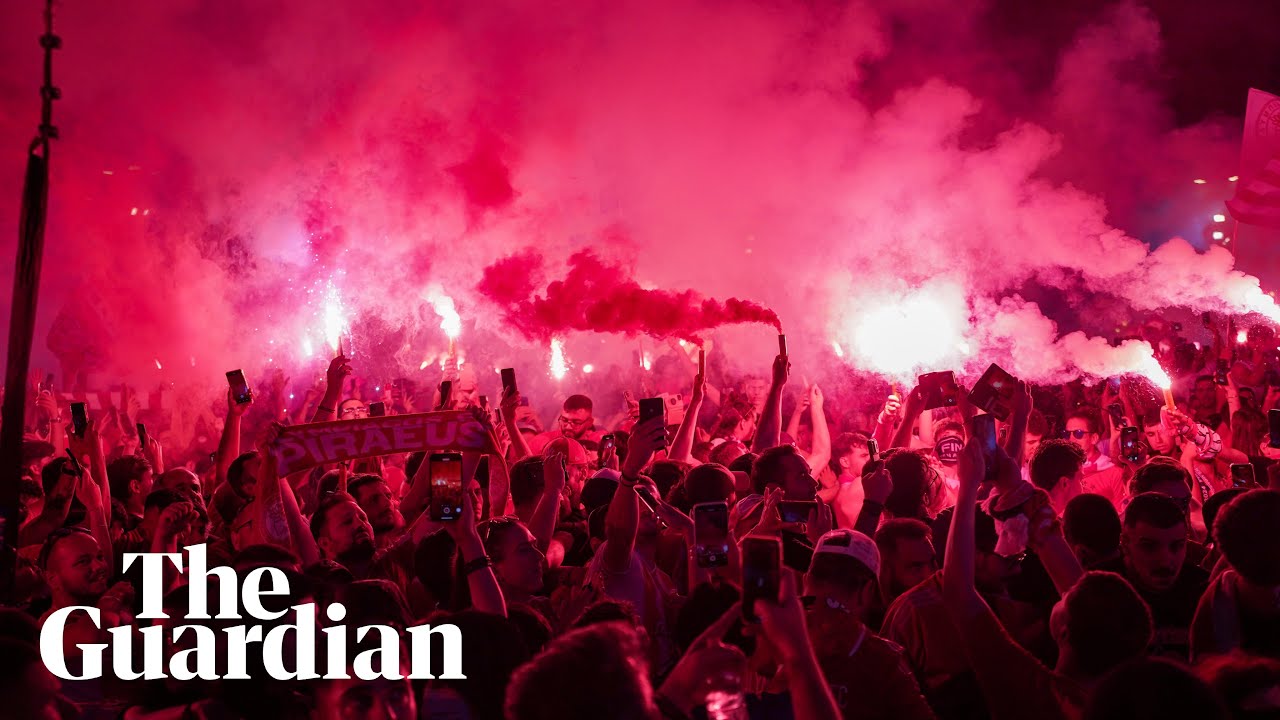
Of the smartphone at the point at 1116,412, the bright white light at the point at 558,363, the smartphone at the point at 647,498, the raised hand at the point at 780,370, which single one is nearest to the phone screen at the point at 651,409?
the smartphone at the point at 647,498

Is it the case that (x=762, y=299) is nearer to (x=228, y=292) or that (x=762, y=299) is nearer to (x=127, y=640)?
(x=228, y=292)

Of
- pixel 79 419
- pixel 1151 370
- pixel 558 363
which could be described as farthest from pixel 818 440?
pixel 558 363

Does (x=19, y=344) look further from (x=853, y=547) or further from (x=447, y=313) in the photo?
(x=447, y=313)

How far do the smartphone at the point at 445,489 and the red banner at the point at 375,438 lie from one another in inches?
34.1

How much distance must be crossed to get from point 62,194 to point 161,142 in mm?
1525

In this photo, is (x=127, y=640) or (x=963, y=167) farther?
(x=963, y=167)

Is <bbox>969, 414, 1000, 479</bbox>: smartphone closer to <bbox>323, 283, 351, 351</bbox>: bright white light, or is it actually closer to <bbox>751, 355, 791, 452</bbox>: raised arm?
<bbox>751, 355, 791, 452</bbox>: raised arm

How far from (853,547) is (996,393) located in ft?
6.51

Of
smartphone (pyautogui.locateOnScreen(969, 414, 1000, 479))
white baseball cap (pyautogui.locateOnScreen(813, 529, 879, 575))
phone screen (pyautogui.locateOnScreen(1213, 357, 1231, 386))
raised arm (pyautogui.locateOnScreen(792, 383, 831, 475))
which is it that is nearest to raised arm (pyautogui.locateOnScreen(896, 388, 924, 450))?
raised arm (pyautogui.locateOnScreen(792, 383, 831, 475))

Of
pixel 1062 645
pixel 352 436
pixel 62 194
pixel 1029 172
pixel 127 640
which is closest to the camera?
pixel 1062 645

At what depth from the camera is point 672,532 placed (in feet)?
17.7

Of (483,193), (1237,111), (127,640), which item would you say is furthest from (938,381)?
(1237,111)

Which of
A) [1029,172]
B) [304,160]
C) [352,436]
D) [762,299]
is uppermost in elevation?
[304,160]

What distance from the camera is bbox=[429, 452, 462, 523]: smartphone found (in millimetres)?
3926
